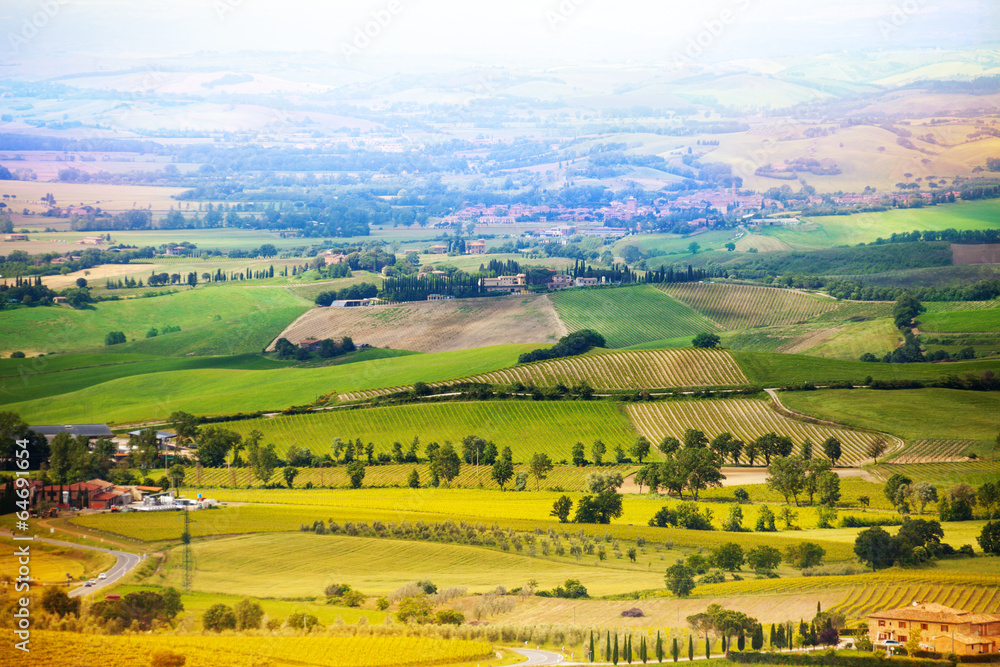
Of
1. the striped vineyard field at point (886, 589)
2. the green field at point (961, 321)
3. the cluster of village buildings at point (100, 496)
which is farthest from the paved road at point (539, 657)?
the green field at point (961, 321)

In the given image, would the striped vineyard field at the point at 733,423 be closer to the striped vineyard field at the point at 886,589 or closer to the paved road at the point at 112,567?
the striped vineyard field at the point at 886,589

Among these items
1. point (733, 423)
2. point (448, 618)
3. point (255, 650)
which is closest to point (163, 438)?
point (448, 618)

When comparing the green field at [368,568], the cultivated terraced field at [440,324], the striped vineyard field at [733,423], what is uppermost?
the cultivated terraced field at [440,324]

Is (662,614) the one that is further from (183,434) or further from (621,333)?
(621,333)

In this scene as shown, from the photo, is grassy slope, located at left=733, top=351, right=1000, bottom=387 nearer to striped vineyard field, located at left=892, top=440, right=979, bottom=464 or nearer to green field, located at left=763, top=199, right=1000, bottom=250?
striped vineyard field, located at left=892, top=440, right=979, bottom=464

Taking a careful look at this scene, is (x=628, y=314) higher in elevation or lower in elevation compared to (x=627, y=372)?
higher

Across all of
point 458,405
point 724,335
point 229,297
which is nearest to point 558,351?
point 458,405

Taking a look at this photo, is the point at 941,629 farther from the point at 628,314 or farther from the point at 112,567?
the point at 628,314
